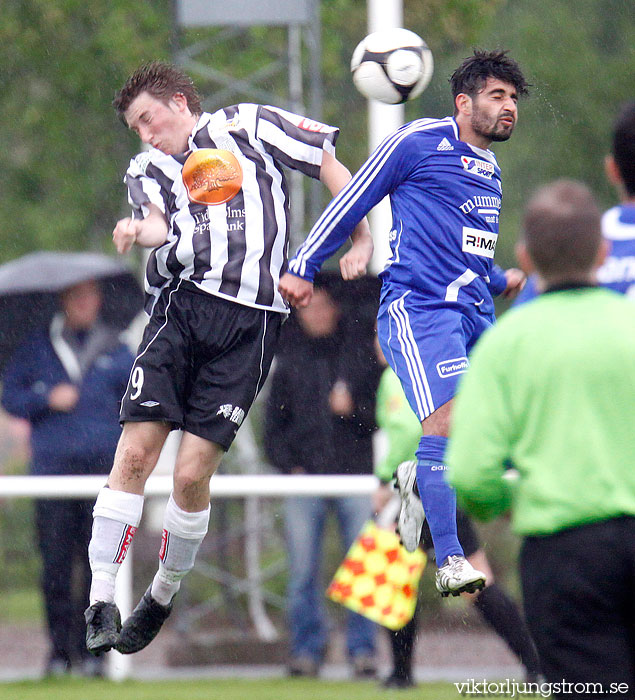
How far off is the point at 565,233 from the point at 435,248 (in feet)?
5.52

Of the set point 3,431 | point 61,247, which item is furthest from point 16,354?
point 3,431

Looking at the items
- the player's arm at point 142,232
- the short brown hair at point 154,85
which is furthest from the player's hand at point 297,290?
the short brown hair at point 154,85

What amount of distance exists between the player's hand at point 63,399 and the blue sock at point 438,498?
3.44 m

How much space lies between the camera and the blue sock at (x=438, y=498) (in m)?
4.53

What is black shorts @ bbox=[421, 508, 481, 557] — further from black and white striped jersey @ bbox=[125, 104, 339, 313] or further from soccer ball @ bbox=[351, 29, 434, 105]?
soccer ball @ bbox=[351, 29, 434, 105]

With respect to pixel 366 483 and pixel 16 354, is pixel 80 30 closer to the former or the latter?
pixel 16 354

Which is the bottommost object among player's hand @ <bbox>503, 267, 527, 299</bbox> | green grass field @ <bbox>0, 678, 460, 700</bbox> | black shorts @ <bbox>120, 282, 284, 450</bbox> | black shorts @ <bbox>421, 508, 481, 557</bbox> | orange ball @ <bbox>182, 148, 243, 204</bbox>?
green grass field @ <bbox>0, 678, 460, 700</bbox>

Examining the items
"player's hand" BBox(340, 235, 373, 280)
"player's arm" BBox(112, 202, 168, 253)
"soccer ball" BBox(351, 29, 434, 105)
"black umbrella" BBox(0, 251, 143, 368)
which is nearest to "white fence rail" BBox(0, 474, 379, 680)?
"black umbrella" BBox(0, 251, 143, 368)

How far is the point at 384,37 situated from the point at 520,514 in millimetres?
2762

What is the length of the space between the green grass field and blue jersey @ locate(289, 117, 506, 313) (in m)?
2.57

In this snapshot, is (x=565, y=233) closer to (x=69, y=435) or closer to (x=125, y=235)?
(x=125, y=235)

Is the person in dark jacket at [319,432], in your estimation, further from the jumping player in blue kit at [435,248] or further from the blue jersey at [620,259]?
the blue jersey at [620,259]

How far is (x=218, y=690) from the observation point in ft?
23.0

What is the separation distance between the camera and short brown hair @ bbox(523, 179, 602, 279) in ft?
9.80
